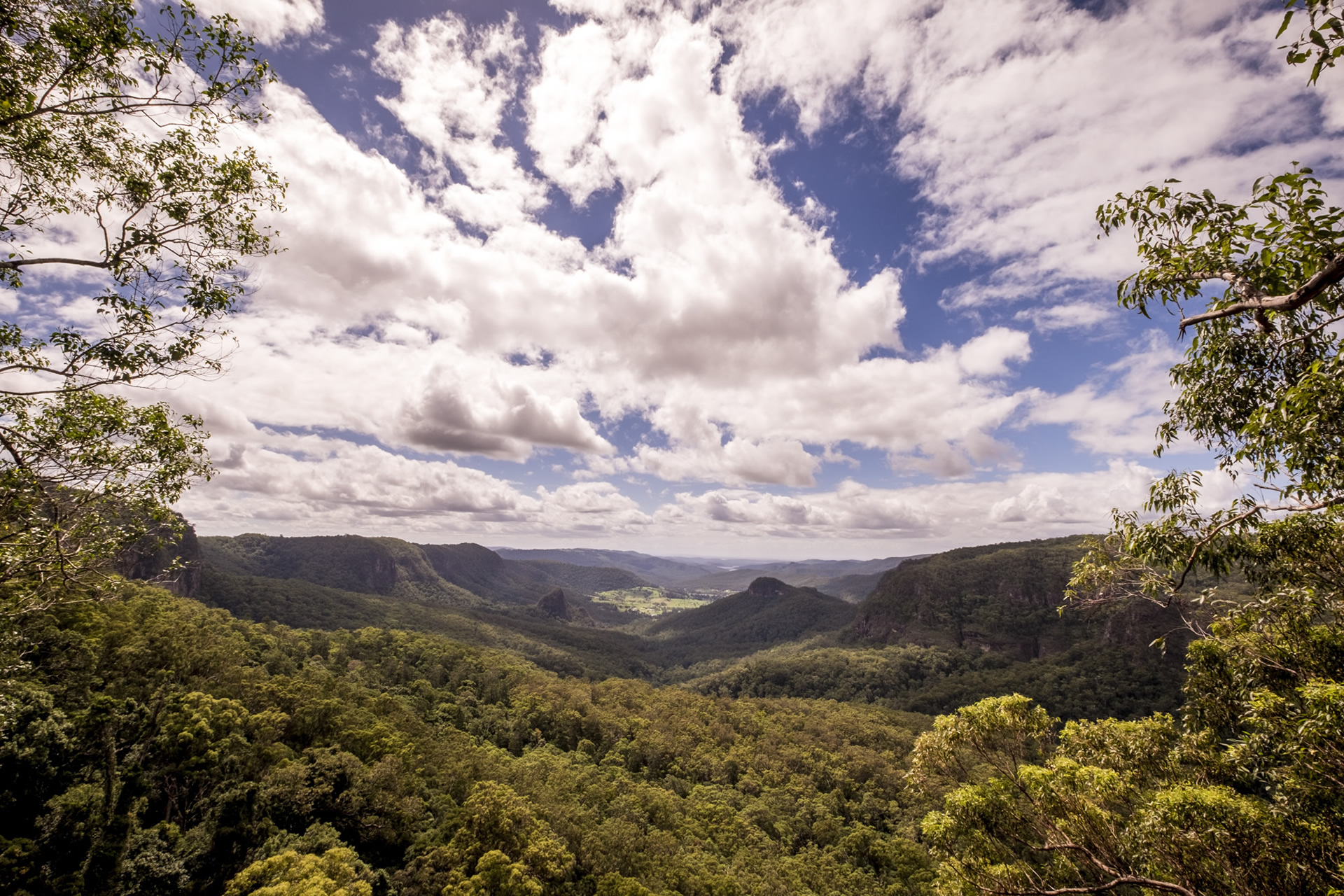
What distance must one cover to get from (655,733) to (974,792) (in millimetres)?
75213

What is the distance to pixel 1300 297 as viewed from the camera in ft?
18.4

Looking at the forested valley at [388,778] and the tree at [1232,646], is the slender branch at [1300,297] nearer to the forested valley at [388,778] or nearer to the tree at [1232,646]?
the tree at [1232,646]

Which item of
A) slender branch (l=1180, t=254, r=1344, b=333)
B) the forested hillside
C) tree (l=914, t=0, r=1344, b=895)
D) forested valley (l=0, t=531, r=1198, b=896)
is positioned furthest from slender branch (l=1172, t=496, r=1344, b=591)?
the forested hillside

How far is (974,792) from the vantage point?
1184cm

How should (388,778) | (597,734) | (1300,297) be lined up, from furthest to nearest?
(597,734), (388,778), (1300,297)

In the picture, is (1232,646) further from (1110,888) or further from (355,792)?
(355,792)

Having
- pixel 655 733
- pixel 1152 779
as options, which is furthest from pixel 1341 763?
pixel 655 733

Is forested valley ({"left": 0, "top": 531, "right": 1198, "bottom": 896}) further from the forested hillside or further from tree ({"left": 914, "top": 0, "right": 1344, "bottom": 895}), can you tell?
tree ({"left": 914, "top": 0, "right": 1344, "bottom": 895})

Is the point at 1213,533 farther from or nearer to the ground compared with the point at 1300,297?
nearer to the ground

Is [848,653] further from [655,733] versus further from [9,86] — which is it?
[9,86]

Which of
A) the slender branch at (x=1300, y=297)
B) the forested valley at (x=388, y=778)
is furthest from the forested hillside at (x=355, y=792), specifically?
the slender branch at (x=1300, y=297)

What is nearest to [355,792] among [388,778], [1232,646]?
[388,778]

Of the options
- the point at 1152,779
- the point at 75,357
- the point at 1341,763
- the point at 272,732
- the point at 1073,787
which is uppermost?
the point at 75,357

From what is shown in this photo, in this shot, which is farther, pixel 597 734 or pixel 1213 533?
pixel 597 734
